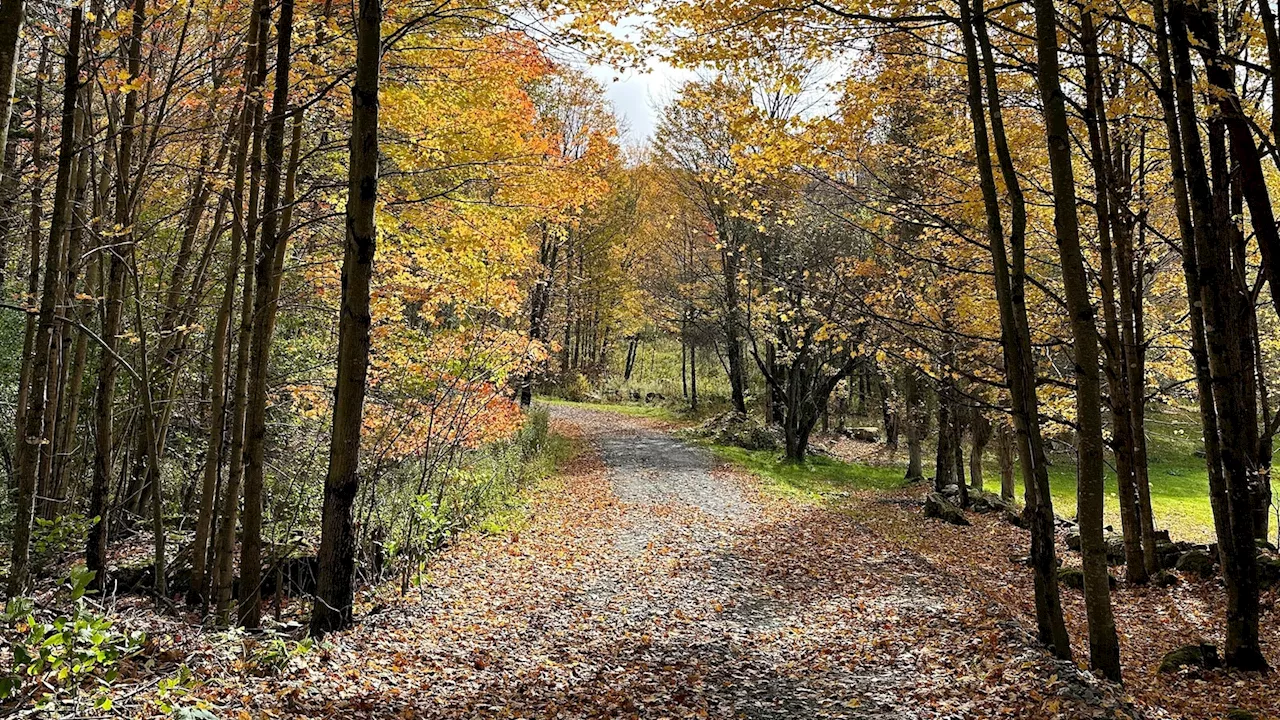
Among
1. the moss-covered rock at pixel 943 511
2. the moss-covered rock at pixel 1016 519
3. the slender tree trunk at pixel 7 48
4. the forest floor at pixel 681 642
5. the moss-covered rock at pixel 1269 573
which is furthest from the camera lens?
the moss-covered rock at pixel 943 511

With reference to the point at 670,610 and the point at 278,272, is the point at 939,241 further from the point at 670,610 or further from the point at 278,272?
the point at 278,272

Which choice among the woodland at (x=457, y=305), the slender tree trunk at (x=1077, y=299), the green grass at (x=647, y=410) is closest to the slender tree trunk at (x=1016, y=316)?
the woodland at (x=457, y=305)

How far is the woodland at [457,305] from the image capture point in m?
4.83

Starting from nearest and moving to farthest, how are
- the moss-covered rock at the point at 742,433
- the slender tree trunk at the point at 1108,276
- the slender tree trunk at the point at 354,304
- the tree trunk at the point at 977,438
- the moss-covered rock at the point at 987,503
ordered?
1. the slender tree trunk at the point at 354,304
2. the slender tree trunk at the point at 1108,276
3. the moss-covered rock at the point at 987,503
4. the tree trunk at the point at 977,438
5. the moss-covered rock at the point at 742,433

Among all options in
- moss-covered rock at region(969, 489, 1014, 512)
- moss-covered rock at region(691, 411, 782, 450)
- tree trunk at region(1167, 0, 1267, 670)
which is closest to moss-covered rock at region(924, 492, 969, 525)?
moss-covered rock at region(969, 489, 1014, 512)

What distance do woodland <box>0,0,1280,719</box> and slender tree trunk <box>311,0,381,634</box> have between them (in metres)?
0.02

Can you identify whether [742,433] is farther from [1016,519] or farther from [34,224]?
[34,224]

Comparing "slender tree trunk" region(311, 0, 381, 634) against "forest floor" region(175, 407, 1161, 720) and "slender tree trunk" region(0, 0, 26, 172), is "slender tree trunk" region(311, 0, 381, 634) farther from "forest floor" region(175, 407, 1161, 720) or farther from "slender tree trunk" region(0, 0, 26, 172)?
"slender tree trunk" region(0, 0, 26, 172)

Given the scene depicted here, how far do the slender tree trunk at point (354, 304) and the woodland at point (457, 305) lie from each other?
2cm

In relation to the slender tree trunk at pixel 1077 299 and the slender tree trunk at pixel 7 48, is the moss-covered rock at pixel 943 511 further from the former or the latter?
the slender tree trunk at pixel 7 48

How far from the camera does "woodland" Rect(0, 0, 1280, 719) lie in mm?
4832

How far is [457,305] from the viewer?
10.6m

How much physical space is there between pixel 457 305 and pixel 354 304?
5686mm

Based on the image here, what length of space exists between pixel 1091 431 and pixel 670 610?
158 inches
